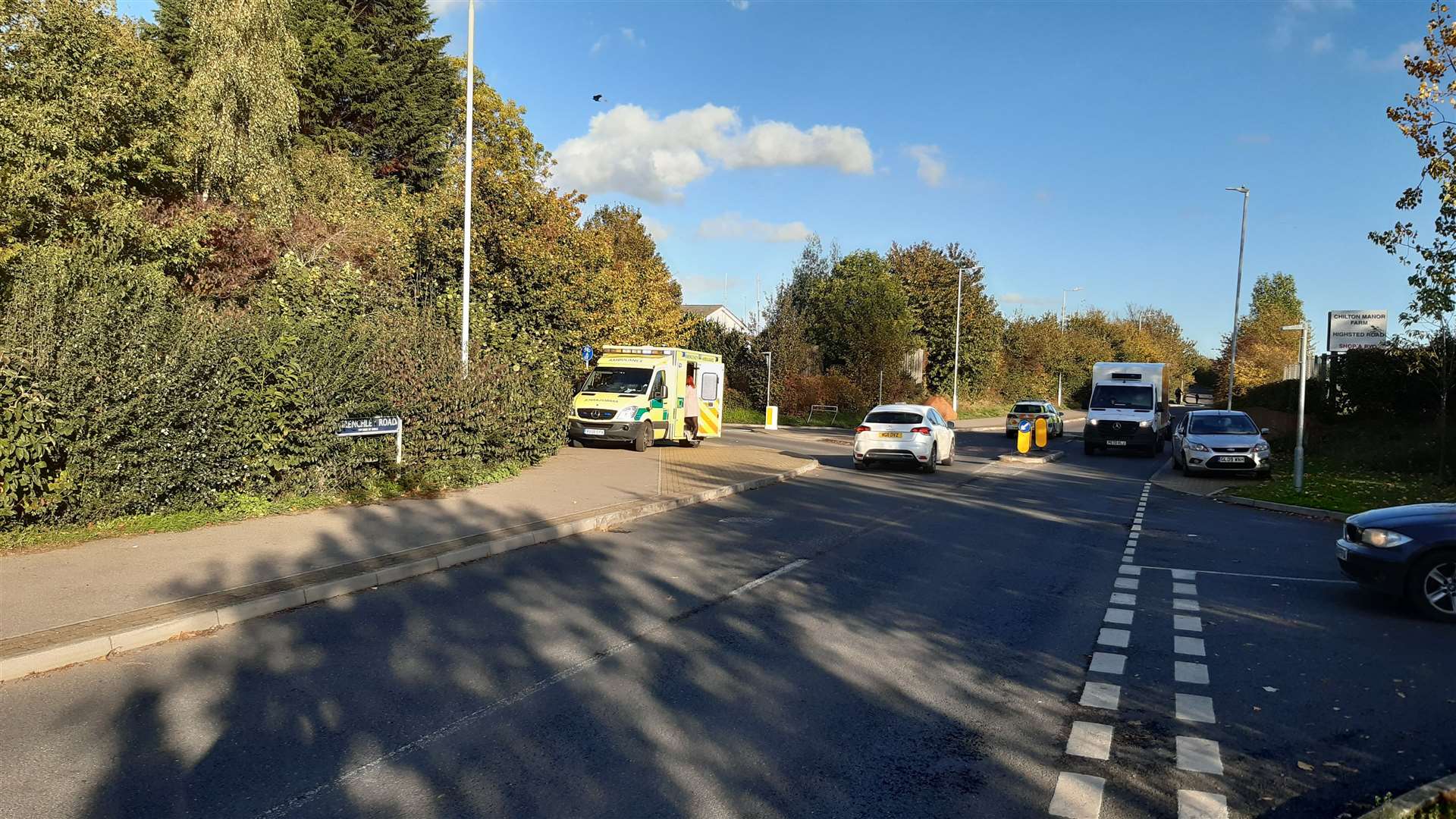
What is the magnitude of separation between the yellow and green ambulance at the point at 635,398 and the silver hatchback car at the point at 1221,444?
12.5 meters

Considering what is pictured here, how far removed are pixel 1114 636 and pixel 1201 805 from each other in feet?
9.96

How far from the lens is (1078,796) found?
4.14 meters

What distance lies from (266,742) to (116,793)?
0.72 meters

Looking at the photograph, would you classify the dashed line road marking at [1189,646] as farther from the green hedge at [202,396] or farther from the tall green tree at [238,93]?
the tall green tree at [238,93]

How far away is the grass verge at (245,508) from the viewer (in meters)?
8.66

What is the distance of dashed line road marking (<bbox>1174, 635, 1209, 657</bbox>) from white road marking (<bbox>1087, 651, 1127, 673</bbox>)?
1.71 ft

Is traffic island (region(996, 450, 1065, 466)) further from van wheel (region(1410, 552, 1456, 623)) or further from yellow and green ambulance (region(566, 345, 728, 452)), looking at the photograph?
van wheel (region(1410, 552, 1456, 623))

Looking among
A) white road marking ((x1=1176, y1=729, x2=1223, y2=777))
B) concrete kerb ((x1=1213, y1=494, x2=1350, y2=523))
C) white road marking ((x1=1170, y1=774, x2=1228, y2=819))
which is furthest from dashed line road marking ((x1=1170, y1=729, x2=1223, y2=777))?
concrete kerb ((x1=1213, y1=494, x2=1350, y2=523))

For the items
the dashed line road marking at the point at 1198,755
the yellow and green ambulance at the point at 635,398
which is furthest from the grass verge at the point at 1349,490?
the yellow and green ambulance at the point at 635,398

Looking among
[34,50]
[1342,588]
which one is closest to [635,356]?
[34,50]

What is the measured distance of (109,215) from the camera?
15914 millimetres

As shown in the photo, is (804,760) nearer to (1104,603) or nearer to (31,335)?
(1104,603)

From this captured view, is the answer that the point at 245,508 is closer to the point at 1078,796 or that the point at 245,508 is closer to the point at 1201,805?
the point at 1078,796

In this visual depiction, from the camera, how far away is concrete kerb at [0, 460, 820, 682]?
5.76 meters
